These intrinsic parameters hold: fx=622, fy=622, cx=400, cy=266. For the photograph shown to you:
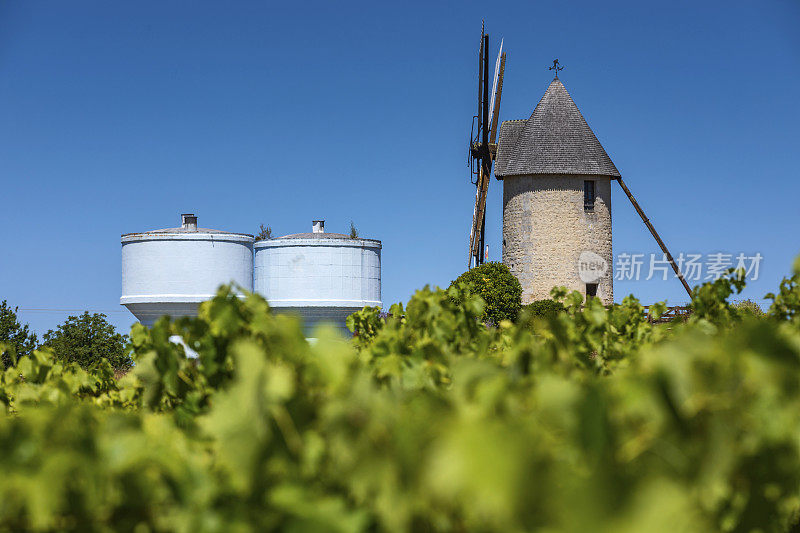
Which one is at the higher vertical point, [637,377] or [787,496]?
[637,377]

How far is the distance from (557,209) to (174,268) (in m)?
11.0

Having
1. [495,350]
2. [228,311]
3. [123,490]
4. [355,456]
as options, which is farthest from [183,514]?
[495,350]

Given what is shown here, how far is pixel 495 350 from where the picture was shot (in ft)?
7.52

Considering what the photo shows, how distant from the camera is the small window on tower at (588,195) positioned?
18953 millimetres

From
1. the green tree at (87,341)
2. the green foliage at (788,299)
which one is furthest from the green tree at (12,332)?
the green foliage at (788,299)

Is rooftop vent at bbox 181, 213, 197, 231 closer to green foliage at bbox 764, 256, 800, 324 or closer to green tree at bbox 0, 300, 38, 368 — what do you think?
green tree at bbox 0, 300, 38, 368

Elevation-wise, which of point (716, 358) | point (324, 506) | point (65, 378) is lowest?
point (65, 378)

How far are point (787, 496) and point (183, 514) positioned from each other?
0.70 meters

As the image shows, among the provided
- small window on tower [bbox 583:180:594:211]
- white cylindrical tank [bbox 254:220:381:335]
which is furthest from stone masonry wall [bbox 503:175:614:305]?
white cylindrical tank [bbox 254:220:381:335]

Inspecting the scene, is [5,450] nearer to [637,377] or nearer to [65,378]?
[637,377]

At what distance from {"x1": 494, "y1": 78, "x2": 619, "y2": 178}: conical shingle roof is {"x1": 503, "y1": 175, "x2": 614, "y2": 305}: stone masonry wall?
33 centimetres

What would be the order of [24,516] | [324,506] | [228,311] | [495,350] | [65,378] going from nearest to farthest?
[324,506]
[24,516]
[228,311]
[65,378]
[495,350]

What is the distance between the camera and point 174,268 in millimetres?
13484

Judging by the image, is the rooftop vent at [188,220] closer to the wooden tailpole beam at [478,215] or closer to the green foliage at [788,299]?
the wooden tailpole beam at [478,215]
